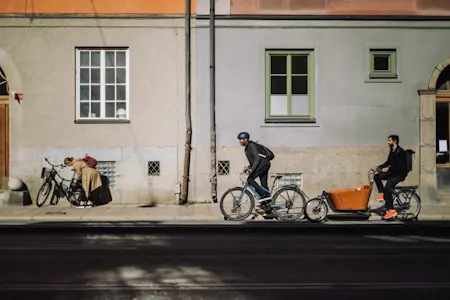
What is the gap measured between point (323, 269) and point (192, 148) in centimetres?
832

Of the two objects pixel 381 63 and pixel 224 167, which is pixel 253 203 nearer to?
pixel 224 167

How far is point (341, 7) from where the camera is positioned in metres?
15.2

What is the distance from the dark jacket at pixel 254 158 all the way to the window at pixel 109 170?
4.51m

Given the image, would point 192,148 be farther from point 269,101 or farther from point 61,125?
point 61,125

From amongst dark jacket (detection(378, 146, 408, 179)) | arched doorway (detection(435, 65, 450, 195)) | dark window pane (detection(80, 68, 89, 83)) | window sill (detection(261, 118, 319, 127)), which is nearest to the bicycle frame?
dark window pane (detection(80, 68, 89, 83))

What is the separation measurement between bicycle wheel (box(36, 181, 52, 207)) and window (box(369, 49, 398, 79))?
9.20 metres

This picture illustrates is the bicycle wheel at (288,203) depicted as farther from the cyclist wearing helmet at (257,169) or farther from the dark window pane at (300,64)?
the dark window pane at (300,64)

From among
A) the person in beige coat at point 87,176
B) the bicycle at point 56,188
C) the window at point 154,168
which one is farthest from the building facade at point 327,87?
the bicycle at point 56,188

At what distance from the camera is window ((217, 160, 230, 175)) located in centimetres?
1511

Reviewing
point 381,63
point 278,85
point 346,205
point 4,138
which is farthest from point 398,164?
point 4,138

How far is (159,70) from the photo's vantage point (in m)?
15.1

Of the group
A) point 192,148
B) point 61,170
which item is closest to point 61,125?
point 61,170

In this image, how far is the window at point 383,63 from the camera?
1520cm

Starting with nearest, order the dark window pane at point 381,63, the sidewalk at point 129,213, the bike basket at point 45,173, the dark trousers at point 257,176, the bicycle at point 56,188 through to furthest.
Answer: the dark trousers at point 257,176
the sidewalk at point 129,213
the bicycle at point 56,188
the bike basket at point 45,173
the dark window pane at point 381,63
